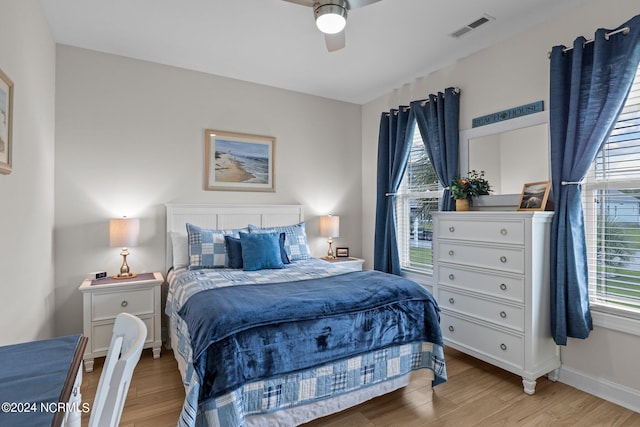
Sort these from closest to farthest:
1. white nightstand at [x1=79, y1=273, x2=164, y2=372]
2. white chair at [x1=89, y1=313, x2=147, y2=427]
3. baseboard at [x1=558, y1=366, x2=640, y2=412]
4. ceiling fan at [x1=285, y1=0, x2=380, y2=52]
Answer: white chair at [x1=89, y1=313, x2=147, y2=427] → ceiling fan at [x1=285, y1=0, x2=380, y2=52] → baseboard at [x1=558, y1=366, x2=640, y2=412] → white nightstand at [x1=79, y1=273, x2=164, y2=372]

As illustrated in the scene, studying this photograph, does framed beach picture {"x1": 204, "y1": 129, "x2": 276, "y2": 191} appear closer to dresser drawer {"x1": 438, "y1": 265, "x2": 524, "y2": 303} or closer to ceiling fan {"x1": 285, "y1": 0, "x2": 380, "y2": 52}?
ceiling fan {"x1": 285, "y1": 0, "x2": 380, "y2": 52}

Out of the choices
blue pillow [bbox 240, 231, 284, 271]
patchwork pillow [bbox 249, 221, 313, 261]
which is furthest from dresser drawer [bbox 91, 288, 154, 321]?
patchwork pillow [bbox 249, 221, 313, 261]

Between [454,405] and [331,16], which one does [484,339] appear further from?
[331,16]

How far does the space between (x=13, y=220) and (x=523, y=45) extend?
3.79 metres

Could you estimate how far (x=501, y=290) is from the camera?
2.58 metres

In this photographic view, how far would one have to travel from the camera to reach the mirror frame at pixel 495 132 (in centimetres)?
272

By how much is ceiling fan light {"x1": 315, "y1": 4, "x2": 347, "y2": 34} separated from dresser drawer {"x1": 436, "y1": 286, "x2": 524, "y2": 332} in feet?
7.38

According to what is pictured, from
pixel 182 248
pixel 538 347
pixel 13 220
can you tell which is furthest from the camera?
pixel 182 248

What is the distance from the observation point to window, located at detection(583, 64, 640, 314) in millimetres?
2268

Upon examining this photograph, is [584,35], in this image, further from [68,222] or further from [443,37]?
[68,222]

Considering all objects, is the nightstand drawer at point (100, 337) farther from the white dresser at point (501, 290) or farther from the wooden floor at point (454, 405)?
the white dresser at point (501, 290)

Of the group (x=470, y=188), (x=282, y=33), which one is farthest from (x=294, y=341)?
(x=282, y=33)

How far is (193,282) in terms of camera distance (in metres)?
2.55

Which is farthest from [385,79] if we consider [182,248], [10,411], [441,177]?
[10,411]
